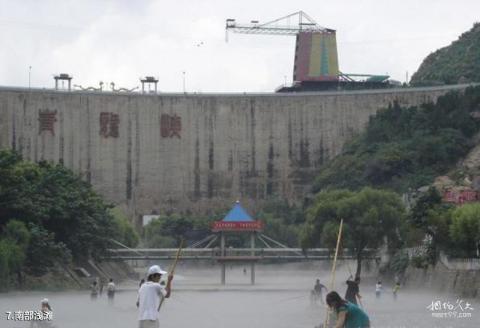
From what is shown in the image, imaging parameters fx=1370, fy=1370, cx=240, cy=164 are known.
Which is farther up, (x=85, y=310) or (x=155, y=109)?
(x=155, y=109)

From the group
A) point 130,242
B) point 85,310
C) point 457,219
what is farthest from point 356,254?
point 85,310

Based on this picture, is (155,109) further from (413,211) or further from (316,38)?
(413,211)

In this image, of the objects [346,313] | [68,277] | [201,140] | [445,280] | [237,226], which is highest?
[201,140]

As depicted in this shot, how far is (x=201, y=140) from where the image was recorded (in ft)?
334

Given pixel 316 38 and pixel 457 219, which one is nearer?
pixel 457 219

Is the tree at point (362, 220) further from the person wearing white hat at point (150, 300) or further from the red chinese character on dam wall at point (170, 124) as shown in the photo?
the person wearing white hat at point (150, 300)

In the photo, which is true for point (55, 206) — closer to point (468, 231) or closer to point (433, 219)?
point (433, 219)

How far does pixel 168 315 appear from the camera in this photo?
34469 millimetres

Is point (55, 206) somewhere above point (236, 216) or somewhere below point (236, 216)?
above

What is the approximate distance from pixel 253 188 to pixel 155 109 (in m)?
9.25

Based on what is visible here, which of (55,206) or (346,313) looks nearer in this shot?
(346,313)

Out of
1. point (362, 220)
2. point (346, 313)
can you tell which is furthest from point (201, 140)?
point (346, 313)

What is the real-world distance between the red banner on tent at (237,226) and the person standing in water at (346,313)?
5560 cm

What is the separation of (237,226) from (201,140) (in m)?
26.7
